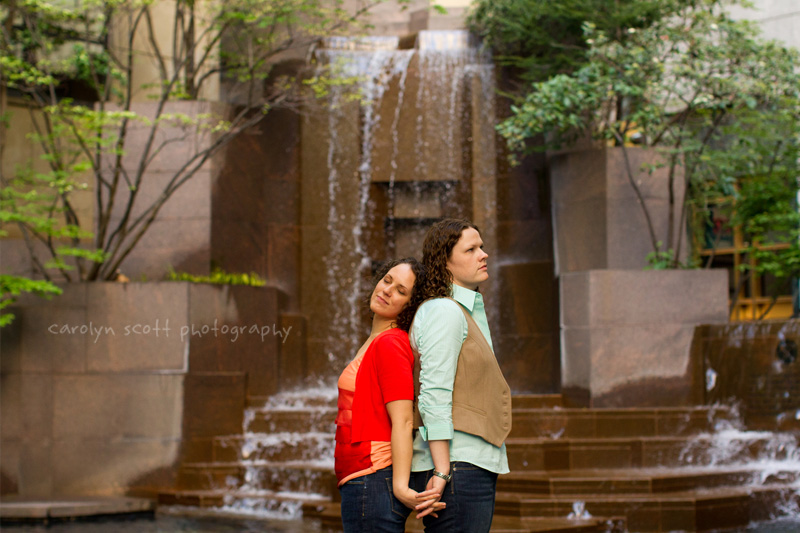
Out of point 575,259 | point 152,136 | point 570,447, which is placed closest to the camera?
point 570,447

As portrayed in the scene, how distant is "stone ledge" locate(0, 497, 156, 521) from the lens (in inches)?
328

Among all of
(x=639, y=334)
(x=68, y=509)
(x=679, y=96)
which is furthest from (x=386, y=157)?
(x=68, y=509)

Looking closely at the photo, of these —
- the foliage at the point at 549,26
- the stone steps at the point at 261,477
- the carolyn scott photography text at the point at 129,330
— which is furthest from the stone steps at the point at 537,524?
the foliage at the point at 549,26

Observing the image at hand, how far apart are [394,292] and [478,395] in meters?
0.53

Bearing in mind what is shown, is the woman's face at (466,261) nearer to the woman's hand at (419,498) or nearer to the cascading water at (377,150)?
the woman's hand at (419,498)

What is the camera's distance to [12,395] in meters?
9.91

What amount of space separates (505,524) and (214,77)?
933cm

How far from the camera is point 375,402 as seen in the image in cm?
321

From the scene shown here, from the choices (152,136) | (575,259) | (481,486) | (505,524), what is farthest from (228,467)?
(481,486)

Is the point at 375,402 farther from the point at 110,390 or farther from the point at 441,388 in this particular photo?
the point at 110,390

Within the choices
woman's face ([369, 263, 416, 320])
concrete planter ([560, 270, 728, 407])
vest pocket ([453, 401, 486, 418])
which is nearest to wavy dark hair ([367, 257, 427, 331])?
woman's face ([369, 263, 416, 320])

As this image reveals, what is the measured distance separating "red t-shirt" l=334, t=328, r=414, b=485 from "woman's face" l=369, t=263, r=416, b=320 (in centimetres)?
17

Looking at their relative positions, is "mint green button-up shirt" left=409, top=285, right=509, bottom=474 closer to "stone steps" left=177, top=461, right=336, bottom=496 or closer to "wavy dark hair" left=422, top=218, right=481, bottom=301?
"wavy dark hair" left=422, top=218, right=481, bottom=301

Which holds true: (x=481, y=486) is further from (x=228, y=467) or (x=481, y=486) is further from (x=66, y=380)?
(x=66, y=380)
